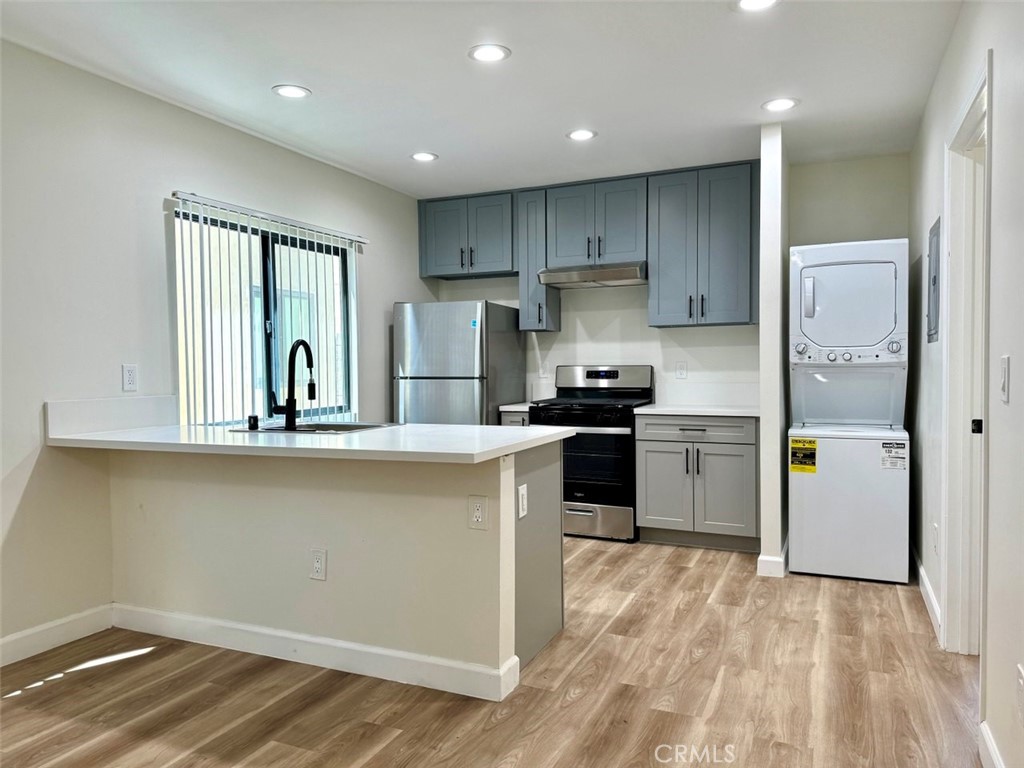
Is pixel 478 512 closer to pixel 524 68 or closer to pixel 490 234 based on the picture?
pixel 524 68

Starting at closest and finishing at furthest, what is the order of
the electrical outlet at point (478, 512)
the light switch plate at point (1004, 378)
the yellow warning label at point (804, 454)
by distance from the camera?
1. the light switch plate at point (1004, 378)
2. the electrical outlet at point (478, 512)
3. the yellow warning label at point (804, 454)

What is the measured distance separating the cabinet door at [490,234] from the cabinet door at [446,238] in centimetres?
6

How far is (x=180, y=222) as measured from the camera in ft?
10.9

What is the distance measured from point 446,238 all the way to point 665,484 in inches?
94.6

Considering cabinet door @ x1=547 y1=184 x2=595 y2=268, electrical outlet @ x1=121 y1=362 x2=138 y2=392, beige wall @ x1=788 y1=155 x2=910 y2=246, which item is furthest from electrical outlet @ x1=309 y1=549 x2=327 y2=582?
beige wall @ x1=788 y1=155 x2=910 y2=246

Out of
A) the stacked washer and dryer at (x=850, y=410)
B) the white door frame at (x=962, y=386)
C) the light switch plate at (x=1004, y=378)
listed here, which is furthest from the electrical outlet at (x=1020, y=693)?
the stacked washer and dryer at (x=850, y=410)

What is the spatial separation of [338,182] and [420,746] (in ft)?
11.3

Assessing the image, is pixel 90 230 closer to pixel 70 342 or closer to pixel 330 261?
pixel 70 342

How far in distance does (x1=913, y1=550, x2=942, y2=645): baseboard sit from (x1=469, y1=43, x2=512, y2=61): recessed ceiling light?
9.40 feet

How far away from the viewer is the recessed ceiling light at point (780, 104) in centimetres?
333

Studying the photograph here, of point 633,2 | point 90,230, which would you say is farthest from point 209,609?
point 633,2

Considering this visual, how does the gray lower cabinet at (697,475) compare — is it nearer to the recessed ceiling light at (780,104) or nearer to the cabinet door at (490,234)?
the cabinet door at (490,234)

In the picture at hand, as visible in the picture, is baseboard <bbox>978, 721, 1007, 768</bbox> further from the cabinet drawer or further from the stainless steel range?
the stainless steel range

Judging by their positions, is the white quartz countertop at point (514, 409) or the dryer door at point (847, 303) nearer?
the dryer door at point (847, 303)
